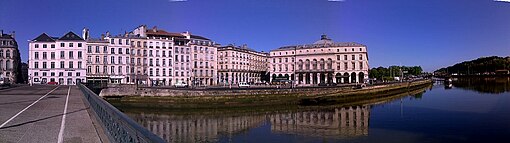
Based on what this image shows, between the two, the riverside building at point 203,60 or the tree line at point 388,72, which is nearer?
the riverside building at point 203,60

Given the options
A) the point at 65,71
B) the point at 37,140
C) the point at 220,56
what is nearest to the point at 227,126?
the point at 37,140

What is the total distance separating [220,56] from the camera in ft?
207

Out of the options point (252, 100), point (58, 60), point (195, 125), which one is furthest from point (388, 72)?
point (195, 125)

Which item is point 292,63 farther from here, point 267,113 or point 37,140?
point 37,140

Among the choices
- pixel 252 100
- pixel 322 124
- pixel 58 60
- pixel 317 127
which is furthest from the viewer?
pixel 58 60

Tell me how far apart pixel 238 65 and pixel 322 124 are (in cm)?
4588

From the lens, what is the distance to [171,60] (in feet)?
178

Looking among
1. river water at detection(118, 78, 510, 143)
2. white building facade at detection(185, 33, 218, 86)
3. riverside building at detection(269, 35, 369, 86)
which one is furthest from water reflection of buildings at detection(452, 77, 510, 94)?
white building facade at detection(185, 33, 218, 86)

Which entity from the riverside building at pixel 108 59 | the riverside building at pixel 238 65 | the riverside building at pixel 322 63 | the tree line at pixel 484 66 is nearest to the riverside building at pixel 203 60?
the riverside building at pixel 238 65

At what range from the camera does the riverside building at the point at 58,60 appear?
1860 inches

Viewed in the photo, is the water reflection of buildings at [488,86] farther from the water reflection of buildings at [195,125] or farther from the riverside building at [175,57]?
the water reflection of buildings at [195,125]

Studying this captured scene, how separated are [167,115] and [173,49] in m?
31.3

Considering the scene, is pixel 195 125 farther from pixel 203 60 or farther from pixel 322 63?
pixel 322 63

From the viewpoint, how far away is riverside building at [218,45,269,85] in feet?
206
